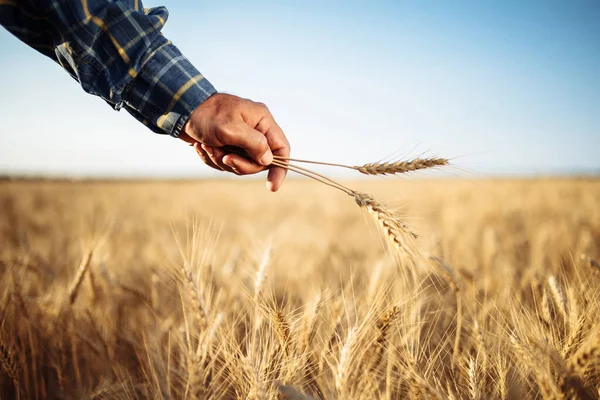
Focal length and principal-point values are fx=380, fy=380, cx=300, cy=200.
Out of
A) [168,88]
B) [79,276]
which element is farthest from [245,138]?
[79,276]

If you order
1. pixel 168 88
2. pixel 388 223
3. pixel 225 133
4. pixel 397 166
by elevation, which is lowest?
pixel 388 223

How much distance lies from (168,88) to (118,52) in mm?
211

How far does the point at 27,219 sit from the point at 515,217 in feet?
24.5

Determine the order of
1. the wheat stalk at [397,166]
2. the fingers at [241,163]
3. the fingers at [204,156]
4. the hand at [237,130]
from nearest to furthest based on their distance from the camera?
the wheat stalk at [397,166]
the hand at [237,130]
the fingers at [241,163]
the fingers at [204,156]

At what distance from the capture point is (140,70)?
4.46 feet

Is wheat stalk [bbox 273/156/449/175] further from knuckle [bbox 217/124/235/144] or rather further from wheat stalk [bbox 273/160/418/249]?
knuckle [bbox 217/124/235/144]

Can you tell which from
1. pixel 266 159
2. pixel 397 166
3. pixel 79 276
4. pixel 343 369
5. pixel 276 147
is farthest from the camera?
pixel 79 276

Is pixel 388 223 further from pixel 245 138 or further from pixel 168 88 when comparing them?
pixel 168 88

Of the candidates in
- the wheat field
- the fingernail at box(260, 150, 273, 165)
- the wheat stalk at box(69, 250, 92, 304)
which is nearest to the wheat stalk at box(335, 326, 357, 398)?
the wheat field

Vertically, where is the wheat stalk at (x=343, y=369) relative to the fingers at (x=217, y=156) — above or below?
below

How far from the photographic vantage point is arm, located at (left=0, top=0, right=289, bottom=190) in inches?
50.4

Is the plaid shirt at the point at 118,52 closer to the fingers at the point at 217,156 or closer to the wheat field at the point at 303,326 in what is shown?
the fingers at the point at 217,156

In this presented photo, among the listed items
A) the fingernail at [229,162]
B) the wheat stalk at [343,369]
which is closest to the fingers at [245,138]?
the fingernail at [229,162]

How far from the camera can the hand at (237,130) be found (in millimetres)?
1257
